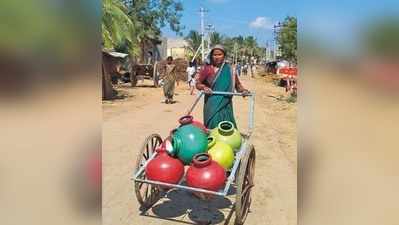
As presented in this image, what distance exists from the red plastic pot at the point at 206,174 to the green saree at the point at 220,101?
43.4 inches

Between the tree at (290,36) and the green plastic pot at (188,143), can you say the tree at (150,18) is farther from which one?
the green plastic pot at (188,143)

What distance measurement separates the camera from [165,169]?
3.41 meters

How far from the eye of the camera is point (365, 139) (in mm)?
971

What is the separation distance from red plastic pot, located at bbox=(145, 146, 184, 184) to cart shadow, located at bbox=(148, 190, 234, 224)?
68 centimetres

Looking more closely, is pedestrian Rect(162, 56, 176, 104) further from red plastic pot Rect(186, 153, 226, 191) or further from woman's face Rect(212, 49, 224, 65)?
red plastic pot Rect(186, 153, 226, 191)

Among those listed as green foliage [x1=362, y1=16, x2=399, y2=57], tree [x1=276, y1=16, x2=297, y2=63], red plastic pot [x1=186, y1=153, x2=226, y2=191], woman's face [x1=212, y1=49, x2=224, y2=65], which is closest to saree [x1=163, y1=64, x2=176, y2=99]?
tree [x1=276, y1=16, x2=297, y2=63]

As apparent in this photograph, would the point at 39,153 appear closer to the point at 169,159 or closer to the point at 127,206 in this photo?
the point at 169,159

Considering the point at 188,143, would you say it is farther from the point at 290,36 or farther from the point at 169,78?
the point at 290,36

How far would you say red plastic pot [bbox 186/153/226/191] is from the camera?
3246 millimetres

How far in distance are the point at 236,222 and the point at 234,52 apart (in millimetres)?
64679

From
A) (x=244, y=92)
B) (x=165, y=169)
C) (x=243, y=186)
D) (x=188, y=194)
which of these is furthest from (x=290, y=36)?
(x=165, y=169)

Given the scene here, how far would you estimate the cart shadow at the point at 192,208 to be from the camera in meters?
4.02

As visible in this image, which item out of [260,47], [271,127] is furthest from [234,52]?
[271,127]

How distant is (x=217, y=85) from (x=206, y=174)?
1.37m
